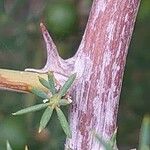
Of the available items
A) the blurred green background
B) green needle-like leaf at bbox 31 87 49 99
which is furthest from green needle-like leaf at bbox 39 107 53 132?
the blurred green background

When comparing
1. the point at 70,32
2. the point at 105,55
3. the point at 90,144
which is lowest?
the point at 90,144

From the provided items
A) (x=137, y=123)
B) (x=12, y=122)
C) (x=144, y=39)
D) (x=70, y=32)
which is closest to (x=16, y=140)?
(x=12, y=122)

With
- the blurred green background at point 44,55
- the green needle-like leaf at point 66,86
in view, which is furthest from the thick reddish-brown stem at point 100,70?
the blurred green background at point 44,55

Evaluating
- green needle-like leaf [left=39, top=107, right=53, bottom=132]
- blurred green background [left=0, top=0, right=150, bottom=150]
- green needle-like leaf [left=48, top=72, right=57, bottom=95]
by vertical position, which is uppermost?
blurred green background [left=0, top=0, right=150, bottom=150]

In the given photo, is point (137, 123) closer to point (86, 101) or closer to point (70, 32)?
point (70, 32)

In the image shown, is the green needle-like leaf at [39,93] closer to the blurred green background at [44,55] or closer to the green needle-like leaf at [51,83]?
the green needle-like leaf at [51,83]

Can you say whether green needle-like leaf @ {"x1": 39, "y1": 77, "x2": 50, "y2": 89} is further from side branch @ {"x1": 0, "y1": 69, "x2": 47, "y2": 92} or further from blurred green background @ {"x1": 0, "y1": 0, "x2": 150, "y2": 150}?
blurred green background @ {"x1": 0, "y1": 0, "x2": 150, "y2": 150}

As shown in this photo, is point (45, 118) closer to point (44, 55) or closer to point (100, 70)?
point (100, 70)
